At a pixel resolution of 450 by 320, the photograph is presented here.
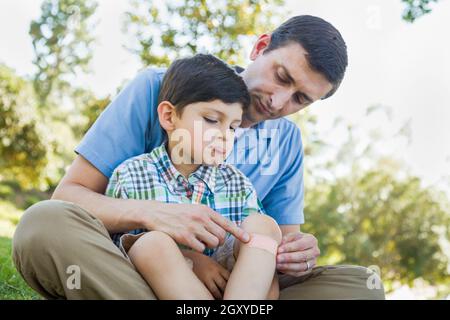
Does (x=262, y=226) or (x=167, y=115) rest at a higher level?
(x=167, y=115)

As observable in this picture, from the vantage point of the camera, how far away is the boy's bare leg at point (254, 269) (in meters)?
1.75

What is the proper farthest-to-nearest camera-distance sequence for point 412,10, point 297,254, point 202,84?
1. point 412,10
2. point 202,84
3. point 297,254

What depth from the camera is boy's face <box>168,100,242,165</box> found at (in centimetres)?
220

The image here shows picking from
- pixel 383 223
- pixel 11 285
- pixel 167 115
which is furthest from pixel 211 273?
pixel 383 223

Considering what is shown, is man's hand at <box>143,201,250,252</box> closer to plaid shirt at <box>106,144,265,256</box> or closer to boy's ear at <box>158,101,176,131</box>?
plaid shirt at <box>106,144,265,256</box>

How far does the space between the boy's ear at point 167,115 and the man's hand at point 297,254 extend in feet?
2.22

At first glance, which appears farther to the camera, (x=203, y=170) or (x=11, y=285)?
(x=11, y=285)

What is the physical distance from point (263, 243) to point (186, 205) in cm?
29

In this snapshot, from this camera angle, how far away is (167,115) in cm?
234

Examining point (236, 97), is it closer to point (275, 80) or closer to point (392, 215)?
point (275, 80)

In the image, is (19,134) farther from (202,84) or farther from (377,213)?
(202,84)

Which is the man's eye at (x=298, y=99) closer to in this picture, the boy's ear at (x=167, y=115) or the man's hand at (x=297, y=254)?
the boy's ear at (x=167, y=115)

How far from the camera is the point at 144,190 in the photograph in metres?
2.14

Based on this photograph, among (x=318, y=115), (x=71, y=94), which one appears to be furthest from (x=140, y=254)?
(x=71, y=94)
